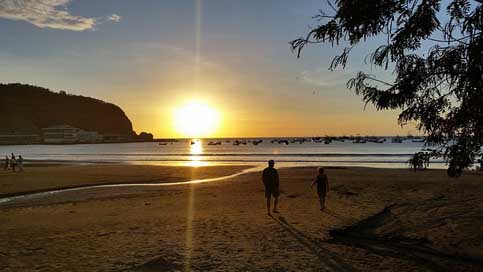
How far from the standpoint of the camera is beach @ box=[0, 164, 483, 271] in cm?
916

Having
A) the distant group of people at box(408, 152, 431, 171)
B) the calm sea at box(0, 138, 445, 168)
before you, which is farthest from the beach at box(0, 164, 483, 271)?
the calm sea at box(0, 138, 445, 168)

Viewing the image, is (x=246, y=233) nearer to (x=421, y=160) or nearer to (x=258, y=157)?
(x=421, y=160)

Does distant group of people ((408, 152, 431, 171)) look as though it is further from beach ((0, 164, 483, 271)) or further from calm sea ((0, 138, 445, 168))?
calm sea ((0, 138, 445, 168))

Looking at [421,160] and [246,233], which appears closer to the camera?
[421,160]

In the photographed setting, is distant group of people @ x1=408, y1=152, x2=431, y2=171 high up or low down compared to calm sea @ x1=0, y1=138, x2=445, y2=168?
up

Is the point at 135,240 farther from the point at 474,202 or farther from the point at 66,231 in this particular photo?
the point at 474,202

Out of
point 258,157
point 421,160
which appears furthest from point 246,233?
point 258,157

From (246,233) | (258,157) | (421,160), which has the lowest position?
(258,157)

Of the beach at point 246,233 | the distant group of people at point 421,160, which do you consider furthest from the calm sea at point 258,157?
the distant group of people at point 421,160

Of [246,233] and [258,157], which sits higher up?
[246,233]

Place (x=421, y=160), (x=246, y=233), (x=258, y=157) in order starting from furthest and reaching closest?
1. (x=258, y=157)
2. (x=246, y=233)
3. (x=421, y=160)

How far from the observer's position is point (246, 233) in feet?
39.5

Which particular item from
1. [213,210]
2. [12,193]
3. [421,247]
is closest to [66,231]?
[213,210]

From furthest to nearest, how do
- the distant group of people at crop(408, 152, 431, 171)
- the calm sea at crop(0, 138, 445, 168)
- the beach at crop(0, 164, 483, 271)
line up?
the calm sea at crop(0, 138, 445, 168) → the beach at crop(0, 164, 483, 271) → the distant group of people at crop(408, 152, 431, 171)
